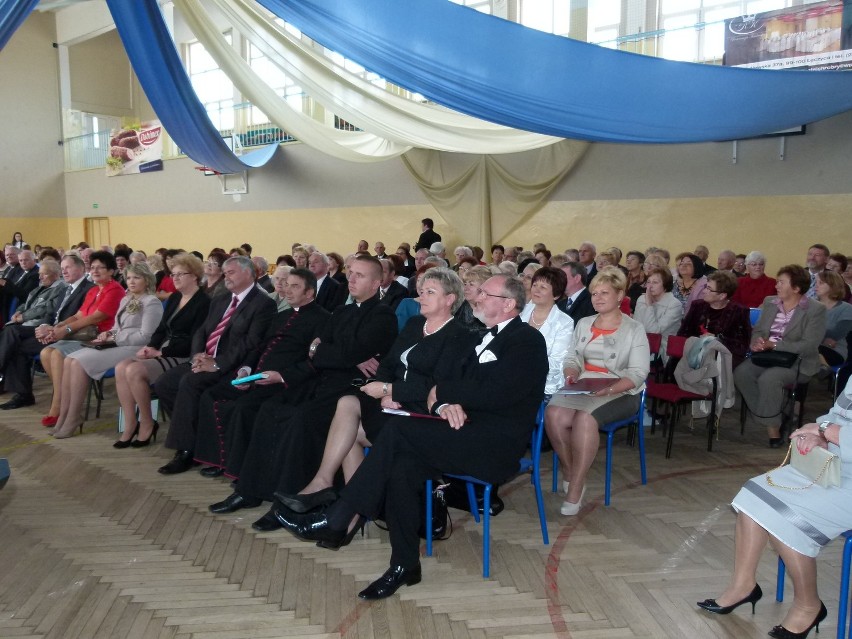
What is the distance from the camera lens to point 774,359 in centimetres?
436

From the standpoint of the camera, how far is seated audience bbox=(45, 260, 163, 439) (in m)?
4.67

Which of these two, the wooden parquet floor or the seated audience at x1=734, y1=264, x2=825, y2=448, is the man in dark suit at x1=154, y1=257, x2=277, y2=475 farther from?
the seated audience at x1=734, y1=264, x2=825, y2=448

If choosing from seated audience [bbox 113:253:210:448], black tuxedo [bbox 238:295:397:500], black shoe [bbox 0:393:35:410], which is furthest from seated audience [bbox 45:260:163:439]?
black tuxedo [bbox 238:295:397:500]

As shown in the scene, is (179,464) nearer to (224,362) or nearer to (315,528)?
(224,362)

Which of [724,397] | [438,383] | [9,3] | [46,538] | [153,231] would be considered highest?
[9,3]

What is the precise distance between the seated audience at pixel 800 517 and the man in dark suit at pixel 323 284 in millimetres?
4542

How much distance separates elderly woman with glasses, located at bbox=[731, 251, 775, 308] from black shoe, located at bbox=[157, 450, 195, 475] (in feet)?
15.2

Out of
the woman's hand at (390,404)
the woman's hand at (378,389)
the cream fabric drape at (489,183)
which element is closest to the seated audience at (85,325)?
the woman's hand at (378,389)

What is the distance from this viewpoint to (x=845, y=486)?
2.15 meters

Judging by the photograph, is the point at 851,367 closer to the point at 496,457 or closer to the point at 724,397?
the point at 724,397

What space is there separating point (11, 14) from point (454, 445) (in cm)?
367

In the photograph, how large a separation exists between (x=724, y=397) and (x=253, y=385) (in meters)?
2.64

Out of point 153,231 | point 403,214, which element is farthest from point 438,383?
point 153,231

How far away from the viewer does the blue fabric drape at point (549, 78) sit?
4461 mm
